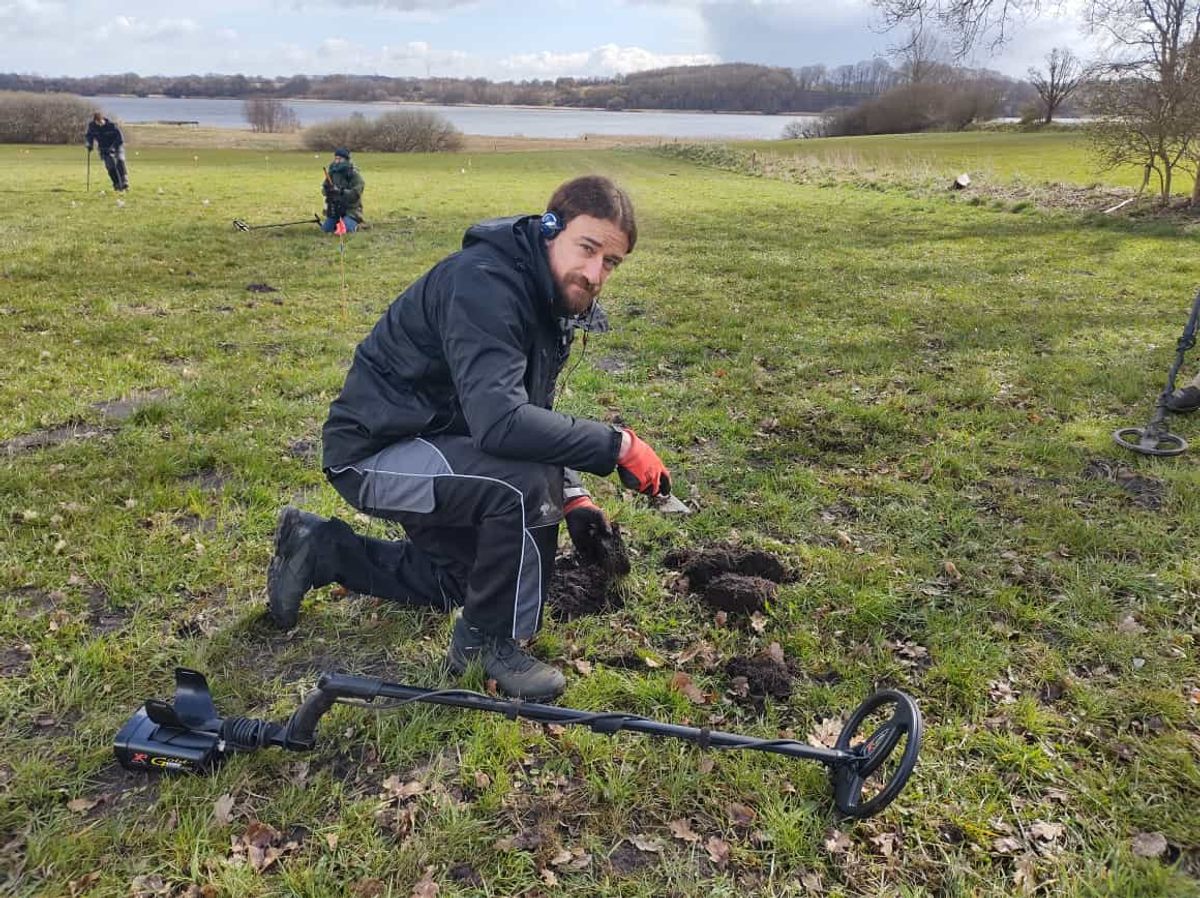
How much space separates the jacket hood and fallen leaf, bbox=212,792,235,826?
2039 mm

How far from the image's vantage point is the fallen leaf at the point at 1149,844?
2449 mm

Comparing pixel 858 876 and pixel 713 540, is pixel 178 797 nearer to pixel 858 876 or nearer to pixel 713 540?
pixel 858 876

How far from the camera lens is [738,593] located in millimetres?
3615

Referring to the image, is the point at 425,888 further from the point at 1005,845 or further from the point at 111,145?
the point at 111,145

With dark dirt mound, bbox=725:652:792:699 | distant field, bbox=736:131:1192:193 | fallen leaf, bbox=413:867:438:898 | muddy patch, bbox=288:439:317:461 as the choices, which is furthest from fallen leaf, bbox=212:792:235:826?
distant field, bbox=736:131:1192:193

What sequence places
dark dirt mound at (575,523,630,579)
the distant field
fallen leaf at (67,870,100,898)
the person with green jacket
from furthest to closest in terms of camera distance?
1. the distant field
2. the person with green jacket
3. dark dirt mound at (575,523,630,579)
4. fallen leaf at (67,870,100,898)

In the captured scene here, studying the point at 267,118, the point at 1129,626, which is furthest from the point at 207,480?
the point at 267,118

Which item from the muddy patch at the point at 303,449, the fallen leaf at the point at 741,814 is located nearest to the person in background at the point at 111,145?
the muddy patch at the point at 303,449

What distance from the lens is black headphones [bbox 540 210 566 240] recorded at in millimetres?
2820

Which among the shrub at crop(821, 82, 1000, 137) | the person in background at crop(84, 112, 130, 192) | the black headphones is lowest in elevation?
the black headphones

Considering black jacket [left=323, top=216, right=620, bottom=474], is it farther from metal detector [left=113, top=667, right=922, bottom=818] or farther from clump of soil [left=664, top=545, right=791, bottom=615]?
clump of soil [left=664, top=545, right=791, bottom=615]

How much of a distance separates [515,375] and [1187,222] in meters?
18.4

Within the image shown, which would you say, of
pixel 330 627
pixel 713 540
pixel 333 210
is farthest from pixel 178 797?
pixel 333 210

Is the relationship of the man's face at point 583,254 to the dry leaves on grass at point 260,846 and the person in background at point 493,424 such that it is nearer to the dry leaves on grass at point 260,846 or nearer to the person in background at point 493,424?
the person in background at point 493,424
